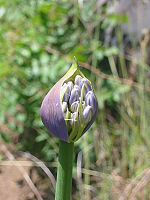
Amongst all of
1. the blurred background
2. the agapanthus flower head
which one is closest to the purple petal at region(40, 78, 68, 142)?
the agapanthus flower head

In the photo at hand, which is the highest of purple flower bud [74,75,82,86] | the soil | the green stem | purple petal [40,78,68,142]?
purple flower bud [74,75,82,86]

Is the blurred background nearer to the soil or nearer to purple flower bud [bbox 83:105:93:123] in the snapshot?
the soil

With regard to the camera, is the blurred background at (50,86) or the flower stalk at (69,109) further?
the blurred background at (50,86)

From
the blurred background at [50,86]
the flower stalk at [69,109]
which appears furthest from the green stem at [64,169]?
the blurred background at [50,86]

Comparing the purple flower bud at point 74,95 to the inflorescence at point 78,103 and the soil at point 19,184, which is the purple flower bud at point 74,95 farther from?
the soil at point 19,184

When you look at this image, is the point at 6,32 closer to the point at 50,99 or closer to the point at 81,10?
the point at 81,10

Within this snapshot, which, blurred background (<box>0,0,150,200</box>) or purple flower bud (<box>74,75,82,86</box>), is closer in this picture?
purple flower bud (<box>74,75,82,86</box>)
